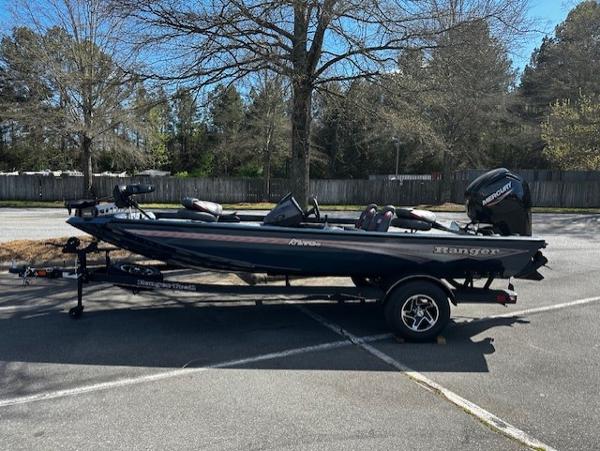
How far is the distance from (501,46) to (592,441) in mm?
7300

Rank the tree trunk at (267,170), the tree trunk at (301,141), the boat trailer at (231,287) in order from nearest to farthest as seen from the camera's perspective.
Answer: the boat trailer at (231,287) < the tree trunk at (301,141) < the tree trunk at (267,170)

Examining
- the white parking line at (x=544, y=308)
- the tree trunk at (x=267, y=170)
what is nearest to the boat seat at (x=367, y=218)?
the white parking line at (x=544, y=308)

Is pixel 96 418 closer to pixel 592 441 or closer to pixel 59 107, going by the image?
pixel 592 441

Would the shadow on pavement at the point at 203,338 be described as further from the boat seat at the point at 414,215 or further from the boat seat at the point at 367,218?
the boat seat at the point at 414,215

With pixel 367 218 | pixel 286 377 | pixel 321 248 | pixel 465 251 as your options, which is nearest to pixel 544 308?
pixel 465 251

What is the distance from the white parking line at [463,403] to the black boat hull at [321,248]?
92 cm

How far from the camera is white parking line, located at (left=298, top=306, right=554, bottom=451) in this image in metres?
3.33

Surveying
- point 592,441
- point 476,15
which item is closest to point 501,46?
point 476,15

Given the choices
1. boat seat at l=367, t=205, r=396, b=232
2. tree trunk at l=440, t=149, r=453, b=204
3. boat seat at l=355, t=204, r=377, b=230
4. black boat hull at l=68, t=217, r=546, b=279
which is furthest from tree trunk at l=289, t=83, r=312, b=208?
tree trunk at l=440, t=149, r=453, b=204

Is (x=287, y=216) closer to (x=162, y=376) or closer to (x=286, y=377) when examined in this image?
(x=286, y=377)

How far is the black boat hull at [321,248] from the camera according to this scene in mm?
5242

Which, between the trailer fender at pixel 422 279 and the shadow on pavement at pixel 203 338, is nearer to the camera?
the shadow on pavement at pixel 203 338

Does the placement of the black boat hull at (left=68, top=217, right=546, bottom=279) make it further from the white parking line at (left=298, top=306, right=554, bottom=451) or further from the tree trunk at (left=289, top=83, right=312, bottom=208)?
the tree trunk at (left=289, top=83, right=312, bottom=208)

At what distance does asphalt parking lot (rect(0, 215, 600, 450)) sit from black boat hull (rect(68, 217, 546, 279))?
767 millimetres
